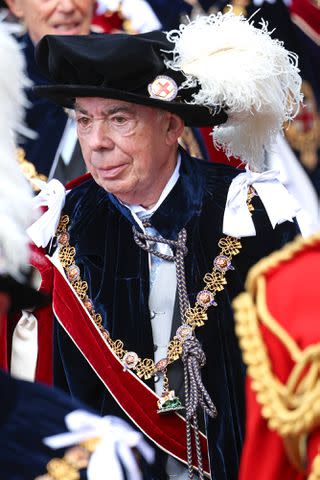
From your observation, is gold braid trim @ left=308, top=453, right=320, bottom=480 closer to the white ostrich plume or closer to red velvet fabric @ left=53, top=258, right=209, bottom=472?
A: red velvet fabric @ left=53, top=258, right=209, bottom=472

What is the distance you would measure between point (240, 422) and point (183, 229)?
2.15ft

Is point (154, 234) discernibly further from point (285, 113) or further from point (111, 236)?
point (285, 113)

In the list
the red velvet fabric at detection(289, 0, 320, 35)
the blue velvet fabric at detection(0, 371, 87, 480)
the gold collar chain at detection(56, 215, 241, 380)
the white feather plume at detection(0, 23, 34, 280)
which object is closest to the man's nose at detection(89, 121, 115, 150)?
the gold collar chain at detection(56, 215, 241, 380)

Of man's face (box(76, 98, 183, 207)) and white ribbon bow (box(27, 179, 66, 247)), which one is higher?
man's face (box(76, 98, 183, 207))

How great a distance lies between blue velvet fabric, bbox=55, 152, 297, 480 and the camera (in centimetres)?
418

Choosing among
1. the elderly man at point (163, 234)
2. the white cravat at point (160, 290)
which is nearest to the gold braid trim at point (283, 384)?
the elderly man at point (163, 234)

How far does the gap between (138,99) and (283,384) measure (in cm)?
193

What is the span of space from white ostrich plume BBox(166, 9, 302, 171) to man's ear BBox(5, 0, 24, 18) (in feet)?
6.15

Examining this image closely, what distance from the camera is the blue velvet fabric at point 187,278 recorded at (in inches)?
165

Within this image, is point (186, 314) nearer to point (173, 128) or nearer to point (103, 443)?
point (173, 128)

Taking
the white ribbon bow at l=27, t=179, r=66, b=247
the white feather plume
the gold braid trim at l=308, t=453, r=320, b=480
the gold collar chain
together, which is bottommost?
the gold collar chain

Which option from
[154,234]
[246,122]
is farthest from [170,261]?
[246,122]

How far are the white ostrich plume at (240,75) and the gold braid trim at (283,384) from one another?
185cm

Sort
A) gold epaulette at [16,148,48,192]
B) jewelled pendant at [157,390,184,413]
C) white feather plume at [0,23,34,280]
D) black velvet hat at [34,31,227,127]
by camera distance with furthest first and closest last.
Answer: gold epaulette at [16,148,48,192] → black velvet hat at [34,31,227,127] → jewelled pendant at [157,390,184,413] → white feather plume at [0,23,34,280]
